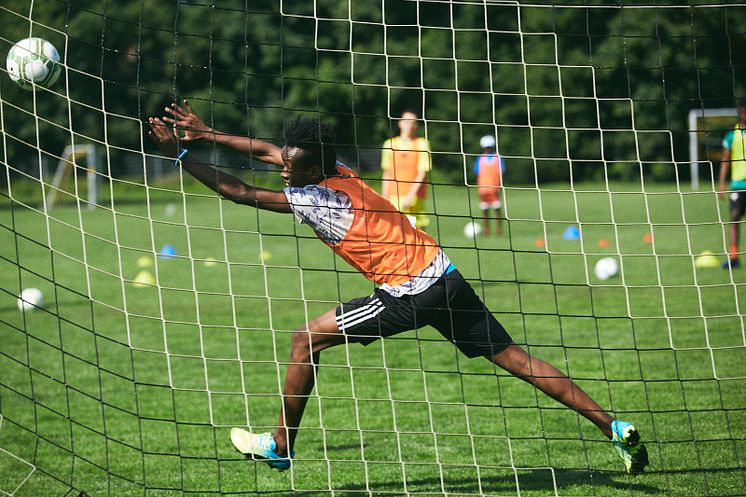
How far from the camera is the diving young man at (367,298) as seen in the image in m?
4.51

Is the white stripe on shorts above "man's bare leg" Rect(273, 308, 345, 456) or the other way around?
above

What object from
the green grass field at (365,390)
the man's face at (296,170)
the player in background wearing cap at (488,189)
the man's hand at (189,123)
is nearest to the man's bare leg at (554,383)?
the green grass field at (365,390)

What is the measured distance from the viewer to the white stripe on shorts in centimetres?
461

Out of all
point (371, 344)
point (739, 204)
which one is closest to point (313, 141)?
point (371, 344)

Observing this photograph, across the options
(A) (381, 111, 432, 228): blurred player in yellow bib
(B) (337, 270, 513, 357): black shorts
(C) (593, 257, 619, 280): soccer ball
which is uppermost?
(A) (381, 111, 432, 228): blurred player in yellow bib

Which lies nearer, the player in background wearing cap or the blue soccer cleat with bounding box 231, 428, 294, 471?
the blue soccer cleat with bounding box 231, 428, 294, 471

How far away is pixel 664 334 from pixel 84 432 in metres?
5.27

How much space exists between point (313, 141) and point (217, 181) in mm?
519

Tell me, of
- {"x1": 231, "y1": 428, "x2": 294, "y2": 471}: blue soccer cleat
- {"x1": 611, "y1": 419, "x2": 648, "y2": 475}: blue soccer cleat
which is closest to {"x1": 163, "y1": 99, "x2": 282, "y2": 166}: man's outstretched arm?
{"x1": 231, "y1": 428, "x2": 294, "y2": 471}: blue soccer cleat

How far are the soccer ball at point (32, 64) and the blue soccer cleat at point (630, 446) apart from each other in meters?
3.50

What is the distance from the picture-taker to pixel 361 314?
15.1 feet

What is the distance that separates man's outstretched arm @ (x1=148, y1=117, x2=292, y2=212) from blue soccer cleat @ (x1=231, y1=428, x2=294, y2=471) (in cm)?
119

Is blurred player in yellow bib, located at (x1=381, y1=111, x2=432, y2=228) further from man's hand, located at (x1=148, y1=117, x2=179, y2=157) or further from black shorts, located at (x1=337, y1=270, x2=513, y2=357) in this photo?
man's hand, located at (x1=148, y1=117, x2=179, y2=157)

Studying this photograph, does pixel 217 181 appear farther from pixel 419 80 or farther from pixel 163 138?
pixel 419 80
